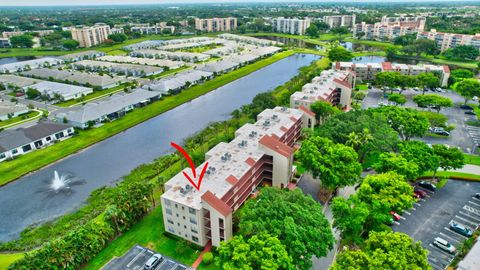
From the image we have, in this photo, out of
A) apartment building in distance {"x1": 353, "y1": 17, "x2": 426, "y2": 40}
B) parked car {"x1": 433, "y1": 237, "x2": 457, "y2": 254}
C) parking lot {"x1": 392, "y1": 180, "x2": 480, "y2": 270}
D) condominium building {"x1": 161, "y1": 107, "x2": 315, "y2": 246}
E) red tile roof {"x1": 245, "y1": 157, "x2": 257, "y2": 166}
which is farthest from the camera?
apartment building in distance {"x1": 353, "y1": 17, "x2": 426, "y2": 40}

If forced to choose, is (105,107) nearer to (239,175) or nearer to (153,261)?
(239,175)

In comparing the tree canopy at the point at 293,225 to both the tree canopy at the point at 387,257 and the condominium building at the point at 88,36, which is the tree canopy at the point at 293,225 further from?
the condominium building at the point at 88,36

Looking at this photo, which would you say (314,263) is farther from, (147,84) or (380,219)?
(147,84)

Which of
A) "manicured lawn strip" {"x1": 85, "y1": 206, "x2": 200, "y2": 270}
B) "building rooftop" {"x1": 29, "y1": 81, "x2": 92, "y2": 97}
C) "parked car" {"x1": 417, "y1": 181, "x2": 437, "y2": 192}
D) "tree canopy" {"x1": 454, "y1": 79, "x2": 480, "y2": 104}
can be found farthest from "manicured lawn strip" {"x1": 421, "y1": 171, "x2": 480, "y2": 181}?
"building rooftop" {"x1": 29, "y1": 81, "x2": 92, "y2": 97}

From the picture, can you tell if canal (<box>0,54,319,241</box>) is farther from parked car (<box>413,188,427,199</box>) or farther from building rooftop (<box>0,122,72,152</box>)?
parked car (<box>413,188,427,199</box>)

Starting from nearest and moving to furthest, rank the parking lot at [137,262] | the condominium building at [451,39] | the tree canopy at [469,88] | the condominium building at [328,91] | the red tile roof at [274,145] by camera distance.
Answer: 1. the parking lot at [137,262]
2. the red tile roof at [274,145]
3. the condominium building at [328,91]
4. the tree canopy at [469,88]
5. the condominium building at [451,39]

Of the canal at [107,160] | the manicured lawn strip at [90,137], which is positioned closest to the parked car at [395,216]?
the canal at [107,160]

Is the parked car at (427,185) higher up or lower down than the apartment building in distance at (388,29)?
lower down
